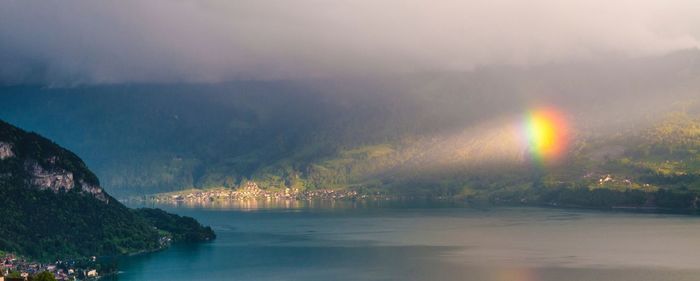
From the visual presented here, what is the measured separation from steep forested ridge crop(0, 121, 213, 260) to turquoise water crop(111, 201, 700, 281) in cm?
969

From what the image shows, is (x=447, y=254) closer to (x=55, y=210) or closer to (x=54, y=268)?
(x=54, y=268)

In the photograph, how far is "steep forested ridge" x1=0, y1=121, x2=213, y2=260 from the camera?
142500 mm

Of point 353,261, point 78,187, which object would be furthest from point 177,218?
point 353,261

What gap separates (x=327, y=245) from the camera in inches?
6348

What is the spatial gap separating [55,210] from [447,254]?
2892 inches

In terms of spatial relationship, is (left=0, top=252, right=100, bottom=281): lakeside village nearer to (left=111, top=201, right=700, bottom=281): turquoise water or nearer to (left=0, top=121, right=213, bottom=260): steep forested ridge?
(left=111, top=201, right=700, bottom=281): turquoise water

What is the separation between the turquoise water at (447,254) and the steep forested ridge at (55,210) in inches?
381

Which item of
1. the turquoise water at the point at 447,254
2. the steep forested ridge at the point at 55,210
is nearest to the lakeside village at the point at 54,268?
the turquoise water at the point at 447,254

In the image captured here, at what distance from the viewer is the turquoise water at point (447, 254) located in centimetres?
12031

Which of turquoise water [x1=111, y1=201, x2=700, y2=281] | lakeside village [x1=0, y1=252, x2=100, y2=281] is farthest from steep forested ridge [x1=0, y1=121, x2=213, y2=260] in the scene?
turquoise water [x1=111, y1=201, x2=700, y2=281]

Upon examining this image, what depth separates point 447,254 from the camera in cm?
14300

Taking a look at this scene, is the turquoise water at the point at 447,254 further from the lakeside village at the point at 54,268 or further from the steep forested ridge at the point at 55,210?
the steep forested ridge at the point at 55,210

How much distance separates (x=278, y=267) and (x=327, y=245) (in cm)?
2973

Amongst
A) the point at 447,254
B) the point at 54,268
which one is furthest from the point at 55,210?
the point at 447,254
